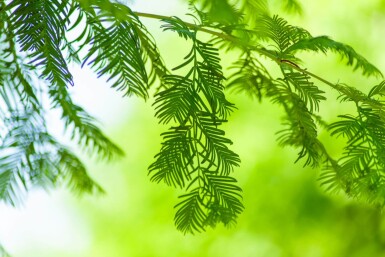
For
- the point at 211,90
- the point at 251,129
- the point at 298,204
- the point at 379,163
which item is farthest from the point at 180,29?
the point at 298,204

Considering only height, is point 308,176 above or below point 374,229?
above

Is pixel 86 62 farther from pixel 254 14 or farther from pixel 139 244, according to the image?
pixel 139 244

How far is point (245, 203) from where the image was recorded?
5.87 feet

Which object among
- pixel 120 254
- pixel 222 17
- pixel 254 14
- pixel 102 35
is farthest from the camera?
pixel 120 254

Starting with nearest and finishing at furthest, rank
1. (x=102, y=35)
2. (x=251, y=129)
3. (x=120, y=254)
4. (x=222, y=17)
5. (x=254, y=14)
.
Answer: (x=222, y=17) < (x=102, y=35) < (x=254, y=14) < (x=251, y=129) < (x=120, y=254)

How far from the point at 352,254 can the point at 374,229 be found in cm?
12

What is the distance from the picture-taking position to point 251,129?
1749mm

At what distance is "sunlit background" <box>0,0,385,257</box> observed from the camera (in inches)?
68.6

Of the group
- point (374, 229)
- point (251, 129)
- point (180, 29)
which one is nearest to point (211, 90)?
point (180, 29)

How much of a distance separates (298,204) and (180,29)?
1501 millimetres

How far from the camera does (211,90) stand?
0.40 m

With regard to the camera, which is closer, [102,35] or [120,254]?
[102,35]

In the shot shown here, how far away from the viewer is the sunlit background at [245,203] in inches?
68.6

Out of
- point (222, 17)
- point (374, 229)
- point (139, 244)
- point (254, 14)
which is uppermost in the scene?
point (374, 229)
